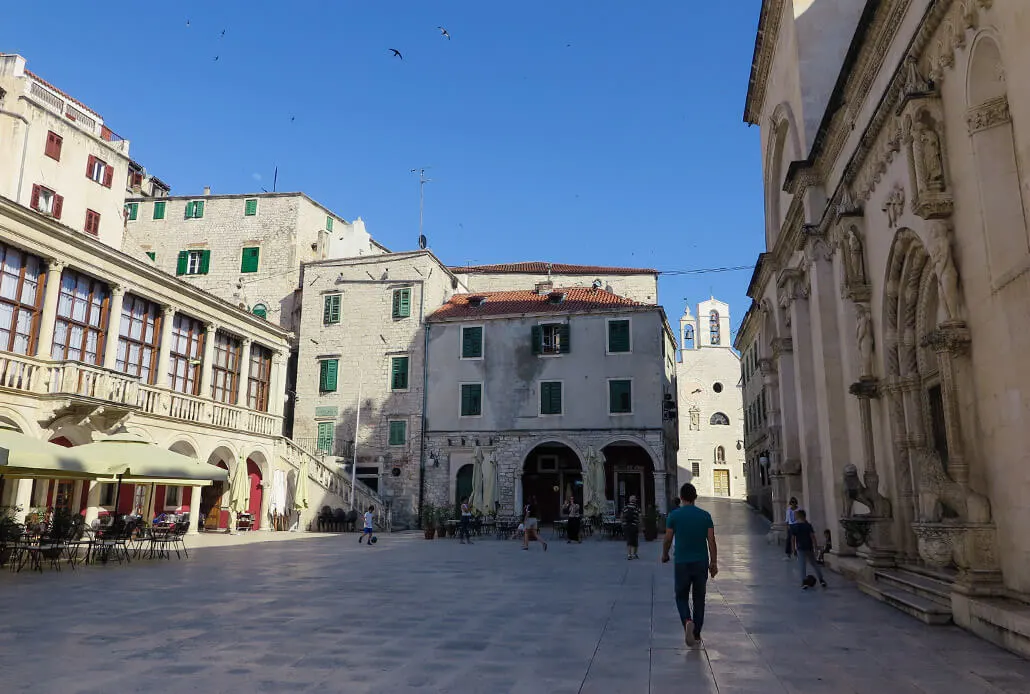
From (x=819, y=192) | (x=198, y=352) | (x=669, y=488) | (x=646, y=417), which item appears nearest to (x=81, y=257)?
(x=198, y=352)

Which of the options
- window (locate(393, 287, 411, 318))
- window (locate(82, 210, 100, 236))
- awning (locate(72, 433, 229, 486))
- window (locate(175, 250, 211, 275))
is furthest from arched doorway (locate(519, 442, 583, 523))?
window (locate(82, 210, 100, 236))

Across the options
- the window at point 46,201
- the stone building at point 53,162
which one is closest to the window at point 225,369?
the stone building at point 53,162

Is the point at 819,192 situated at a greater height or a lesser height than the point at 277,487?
greater

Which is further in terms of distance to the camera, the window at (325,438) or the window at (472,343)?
the window at (325,438)

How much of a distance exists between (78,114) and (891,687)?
1463 inches

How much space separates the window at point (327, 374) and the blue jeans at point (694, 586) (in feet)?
99.2

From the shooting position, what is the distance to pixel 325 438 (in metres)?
35.5

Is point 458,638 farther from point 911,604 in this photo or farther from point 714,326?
point 714,326

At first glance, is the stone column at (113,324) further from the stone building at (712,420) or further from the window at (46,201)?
the stone building at (712,420)

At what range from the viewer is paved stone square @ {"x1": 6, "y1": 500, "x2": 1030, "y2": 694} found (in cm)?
595

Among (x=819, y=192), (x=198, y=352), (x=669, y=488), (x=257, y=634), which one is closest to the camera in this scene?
(x=257, y=634)

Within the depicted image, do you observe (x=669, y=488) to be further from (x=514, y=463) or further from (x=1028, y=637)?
(x=1028, y=637)

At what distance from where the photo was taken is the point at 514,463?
→ 109 feet

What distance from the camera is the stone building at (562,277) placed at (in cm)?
4312
